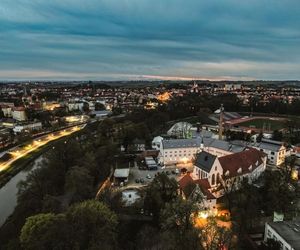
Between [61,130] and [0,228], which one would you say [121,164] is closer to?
[0,228]

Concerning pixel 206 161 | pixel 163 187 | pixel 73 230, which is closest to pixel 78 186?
pixel 163 187

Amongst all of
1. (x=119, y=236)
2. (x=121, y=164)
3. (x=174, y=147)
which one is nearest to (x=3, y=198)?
(x=121, y=164)

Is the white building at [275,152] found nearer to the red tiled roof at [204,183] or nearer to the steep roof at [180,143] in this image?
the steep roof at [180,143]

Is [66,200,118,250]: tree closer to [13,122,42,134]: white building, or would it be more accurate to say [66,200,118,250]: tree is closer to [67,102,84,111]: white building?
[13,122,42,134]: white building

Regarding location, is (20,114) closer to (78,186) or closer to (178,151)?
(178,151)

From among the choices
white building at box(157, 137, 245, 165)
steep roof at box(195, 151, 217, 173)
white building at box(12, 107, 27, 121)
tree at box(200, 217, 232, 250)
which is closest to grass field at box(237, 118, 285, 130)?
white building at box(157, 137, 245, 165)
